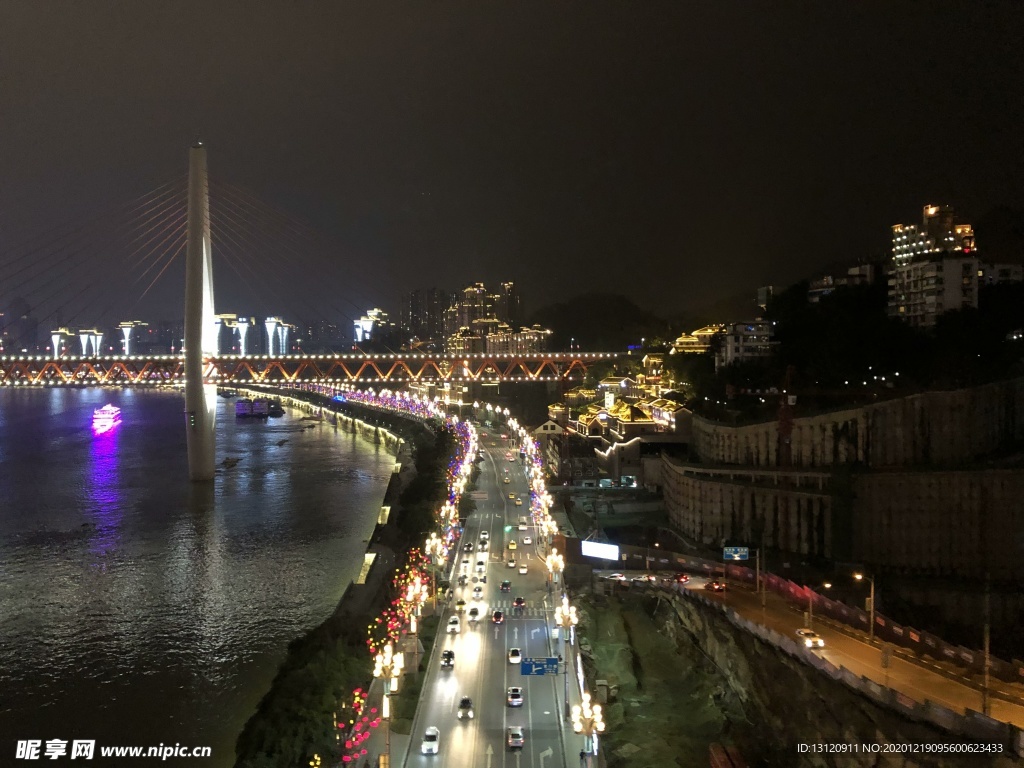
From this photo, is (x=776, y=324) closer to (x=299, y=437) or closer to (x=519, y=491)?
(x=519, y=491)

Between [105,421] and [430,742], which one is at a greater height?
[105,421]

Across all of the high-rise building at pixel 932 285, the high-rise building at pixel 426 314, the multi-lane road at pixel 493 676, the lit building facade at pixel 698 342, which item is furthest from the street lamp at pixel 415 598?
the high-rise building at pixel 426 314

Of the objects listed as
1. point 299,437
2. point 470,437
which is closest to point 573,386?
point 470,437

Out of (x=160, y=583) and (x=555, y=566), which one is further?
(x=160, y=583)

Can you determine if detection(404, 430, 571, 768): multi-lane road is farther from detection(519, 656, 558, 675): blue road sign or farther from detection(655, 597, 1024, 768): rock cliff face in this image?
detection(655, 597, 1024, 768): rock cliff face

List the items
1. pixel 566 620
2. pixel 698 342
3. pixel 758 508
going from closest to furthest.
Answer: pixel 566 620 < pixel 758 508 < pixel 698 342

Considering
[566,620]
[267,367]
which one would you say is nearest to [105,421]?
[267,367]

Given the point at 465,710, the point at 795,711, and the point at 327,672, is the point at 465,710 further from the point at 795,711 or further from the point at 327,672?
the point at 795,711
